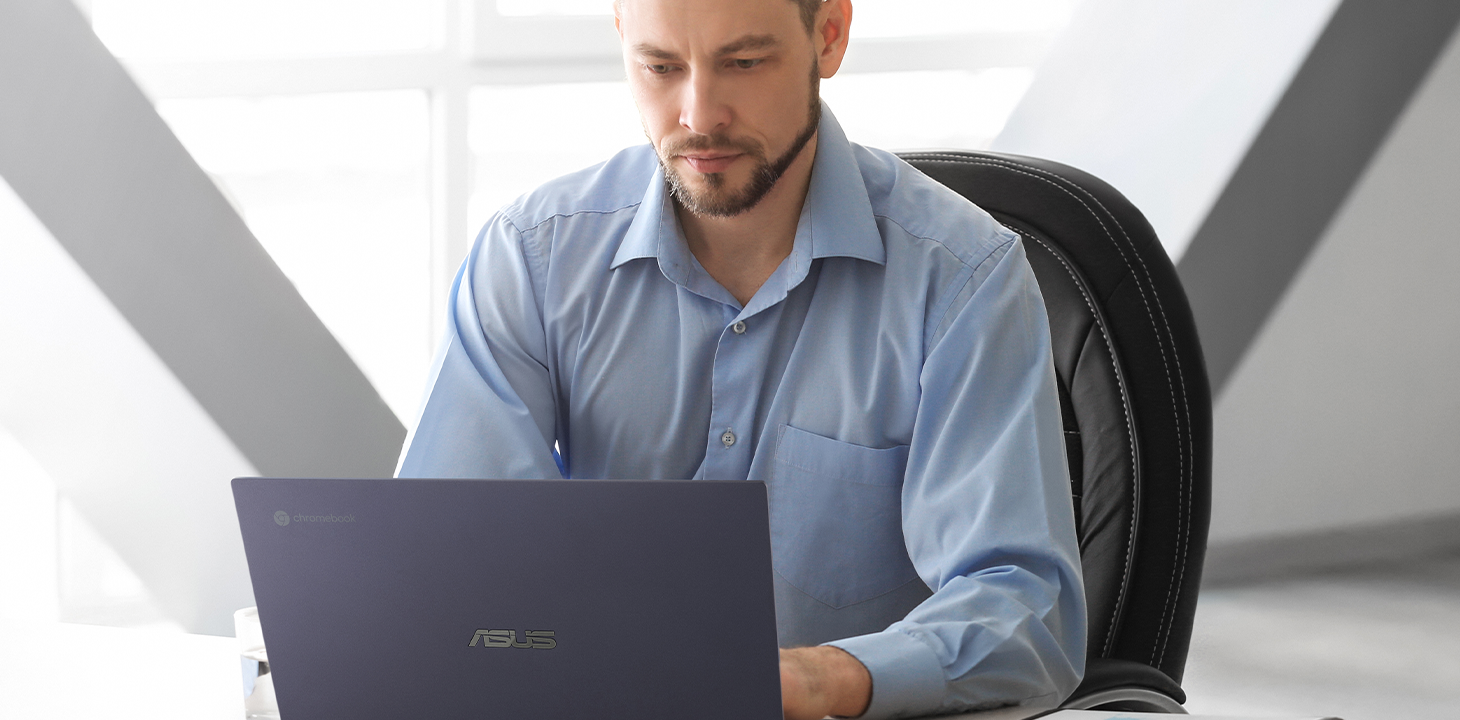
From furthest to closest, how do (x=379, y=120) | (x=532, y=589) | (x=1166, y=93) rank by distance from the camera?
1. (x=1166, y=93)
2. (x=379, y=120)
3. (x=532, y=589)

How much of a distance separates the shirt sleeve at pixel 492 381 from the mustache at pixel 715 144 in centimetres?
21

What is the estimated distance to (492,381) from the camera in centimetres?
127

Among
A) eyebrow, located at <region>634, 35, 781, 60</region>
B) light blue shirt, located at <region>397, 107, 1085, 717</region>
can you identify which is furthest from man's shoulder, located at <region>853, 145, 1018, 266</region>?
eyebrow, located at <region>634, 35, 781, 60</region>

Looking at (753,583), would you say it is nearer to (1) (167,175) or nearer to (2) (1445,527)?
(1) (167,175)

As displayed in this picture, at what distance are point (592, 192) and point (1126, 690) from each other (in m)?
0.77

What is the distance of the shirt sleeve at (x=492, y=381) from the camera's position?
1.22 m

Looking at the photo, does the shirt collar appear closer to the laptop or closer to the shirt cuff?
the shirt cuff

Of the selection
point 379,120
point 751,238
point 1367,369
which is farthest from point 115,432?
point 1367,369

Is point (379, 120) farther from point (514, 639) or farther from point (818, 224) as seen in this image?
point (514, 639)

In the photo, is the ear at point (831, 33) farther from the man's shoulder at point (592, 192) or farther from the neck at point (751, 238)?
the man's shoulder at point (592, 192)

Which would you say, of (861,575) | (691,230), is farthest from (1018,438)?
(691,230)

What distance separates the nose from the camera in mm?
1239

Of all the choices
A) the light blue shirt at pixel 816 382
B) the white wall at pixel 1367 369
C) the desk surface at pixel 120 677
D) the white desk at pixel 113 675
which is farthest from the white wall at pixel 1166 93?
the white desk at pixel 113 675

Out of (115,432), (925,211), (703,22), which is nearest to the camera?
(703,22)
